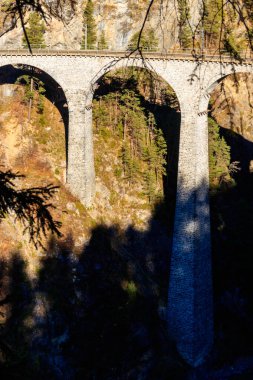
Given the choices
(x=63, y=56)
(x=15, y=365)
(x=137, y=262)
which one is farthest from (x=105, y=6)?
(x=15, y=365)

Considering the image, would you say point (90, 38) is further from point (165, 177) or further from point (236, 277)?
point (236, 277)

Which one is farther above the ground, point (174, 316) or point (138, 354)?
point (174, 316)

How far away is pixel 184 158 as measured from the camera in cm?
3256

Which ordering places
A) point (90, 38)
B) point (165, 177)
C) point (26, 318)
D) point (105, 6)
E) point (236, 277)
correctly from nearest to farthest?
point (26, 318)
point (236, 277)
point (165, 177)
point (90, 38)
point (105, 6)

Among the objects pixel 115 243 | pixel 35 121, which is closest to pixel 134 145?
pixel 35 121

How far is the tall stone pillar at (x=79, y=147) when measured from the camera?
1329 inches

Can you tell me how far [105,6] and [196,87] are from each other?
31142 millimetres

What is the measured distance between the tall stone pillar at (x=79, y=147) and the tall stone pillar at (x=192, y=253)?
7.36 meters

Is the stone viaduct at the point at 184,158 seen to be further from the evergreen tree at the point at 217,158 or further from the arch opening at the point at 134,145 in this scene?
the evergreen tree at the point at 217,158

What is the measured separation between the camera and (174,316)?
3228 cm

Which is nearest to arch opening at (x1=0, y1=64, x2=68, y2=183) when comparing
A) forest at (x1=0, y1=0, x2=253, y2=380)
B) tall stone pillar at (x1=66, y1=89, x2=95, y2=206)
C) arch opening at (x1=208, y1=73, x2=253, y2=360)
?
forest at (x1=0, y1=0, x2=253, y2=380)

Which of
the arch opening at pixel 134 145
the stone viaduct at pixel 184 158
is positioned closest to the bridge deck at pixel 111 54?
the stone viaduct at pixel 184 158

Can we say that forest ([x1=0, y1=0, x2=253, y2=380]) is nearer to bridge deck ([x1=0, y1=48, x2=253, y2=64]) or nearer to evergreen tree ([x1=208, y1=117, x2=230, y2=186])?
evergreen tree ([x1=208, y1=117, x2=230, y2=186])

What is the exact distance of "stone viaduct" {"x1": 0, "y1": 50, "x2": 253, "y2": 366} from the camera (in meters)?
31.4
